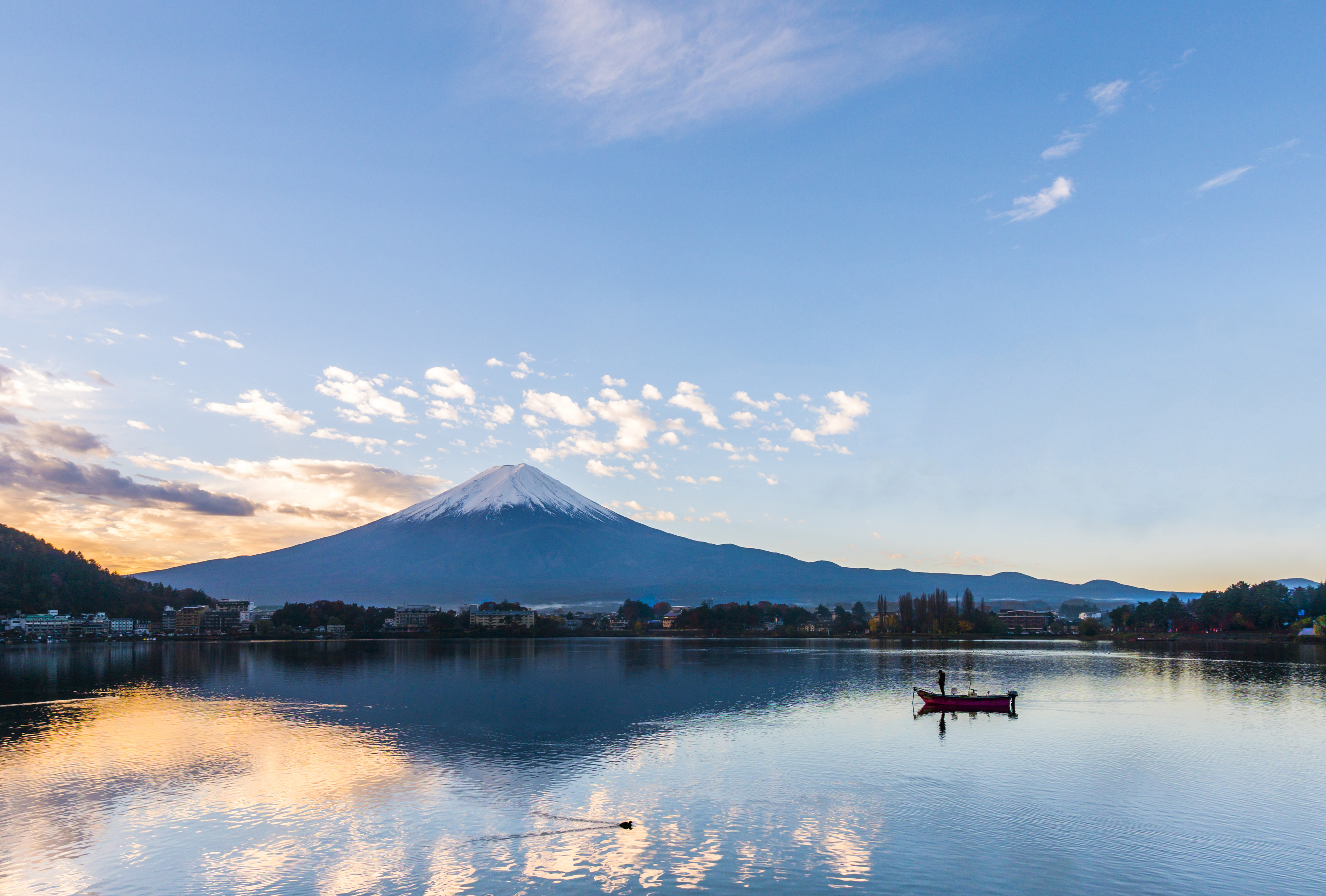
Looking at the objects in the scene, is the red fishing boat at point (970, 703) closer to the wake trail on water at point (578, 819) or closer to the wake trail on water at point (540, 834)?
the wake trail on water at point (578, 819)

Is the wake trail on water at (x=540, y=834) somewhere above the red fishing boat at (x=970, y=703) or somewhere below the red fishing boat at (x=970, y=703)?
above

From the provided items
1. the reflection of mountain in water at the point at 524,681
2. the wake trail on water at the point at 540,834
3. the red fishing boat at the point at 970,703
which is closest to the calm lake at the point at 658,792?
the wake trail on water at the point at 540,834

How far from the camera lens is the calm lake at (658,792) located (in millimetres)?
22547

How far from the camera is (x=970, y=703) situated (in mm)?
57188

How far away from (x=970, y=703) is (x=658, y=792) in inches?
1339

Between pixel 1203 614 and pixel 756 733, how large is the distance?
195 m

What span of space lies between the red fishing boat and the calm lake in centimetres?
140

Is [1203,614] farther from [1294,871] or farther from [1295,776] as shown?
[1294,871]

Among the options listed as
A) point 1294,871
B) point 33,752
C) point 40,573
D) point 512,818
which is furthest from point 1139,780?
point 40,573

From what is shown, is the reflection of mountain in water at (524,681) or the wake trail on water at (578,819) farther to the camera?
the reflection of mountain in water at (524,681)

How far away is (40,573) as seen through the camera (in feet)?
648

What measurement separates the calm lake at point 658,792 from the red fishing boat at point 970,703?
1405mm

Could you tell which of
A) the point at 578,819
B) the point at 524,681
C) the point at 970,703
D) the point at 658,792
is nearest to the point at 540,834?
the point at 578,819

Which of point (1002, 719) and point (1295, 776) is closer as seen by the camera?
point (1295, 776)
